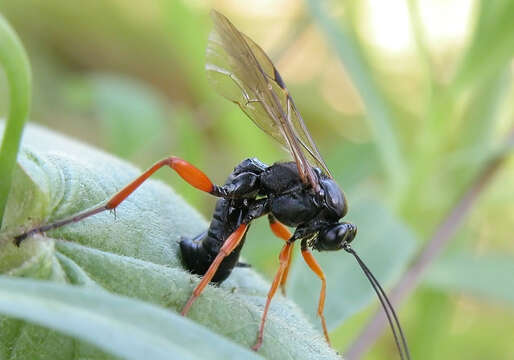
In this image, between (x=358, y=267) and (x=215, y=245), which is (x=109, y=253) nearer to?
(x=215, y=245)

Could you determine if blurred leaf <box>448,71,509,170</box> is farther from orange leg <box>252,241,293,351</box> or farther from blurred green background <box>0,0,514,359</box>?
orange leg <box>252,241,293,351</box>

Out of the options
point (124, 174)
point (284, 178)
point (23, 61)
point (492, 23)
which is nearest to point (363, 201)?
point (492, 23)

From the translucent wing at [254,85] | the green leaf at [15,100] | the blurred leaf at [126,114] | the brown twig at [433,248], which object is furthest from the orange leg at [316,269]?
the blurred leaf at [126,114]

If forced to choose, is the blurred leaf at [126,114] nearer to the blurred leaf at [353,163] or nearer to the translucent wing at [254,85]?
the blurred leaf at [353,163]

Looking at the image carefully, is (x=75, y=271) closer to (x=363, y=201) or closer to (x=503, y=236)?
(x=363, y=201)

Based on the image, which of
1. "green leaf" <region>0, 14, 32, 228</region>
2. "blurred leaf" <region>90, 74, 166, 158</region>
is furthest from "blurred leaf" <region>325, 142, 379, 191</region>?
"green leaf" <region>0, 14, 32, 228</region>

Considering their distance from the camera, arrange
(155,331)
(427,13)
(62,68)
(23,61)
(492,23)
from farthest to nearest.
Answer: (62,68) → (427,13) → (492,23) → (23,61) → (155,331)
